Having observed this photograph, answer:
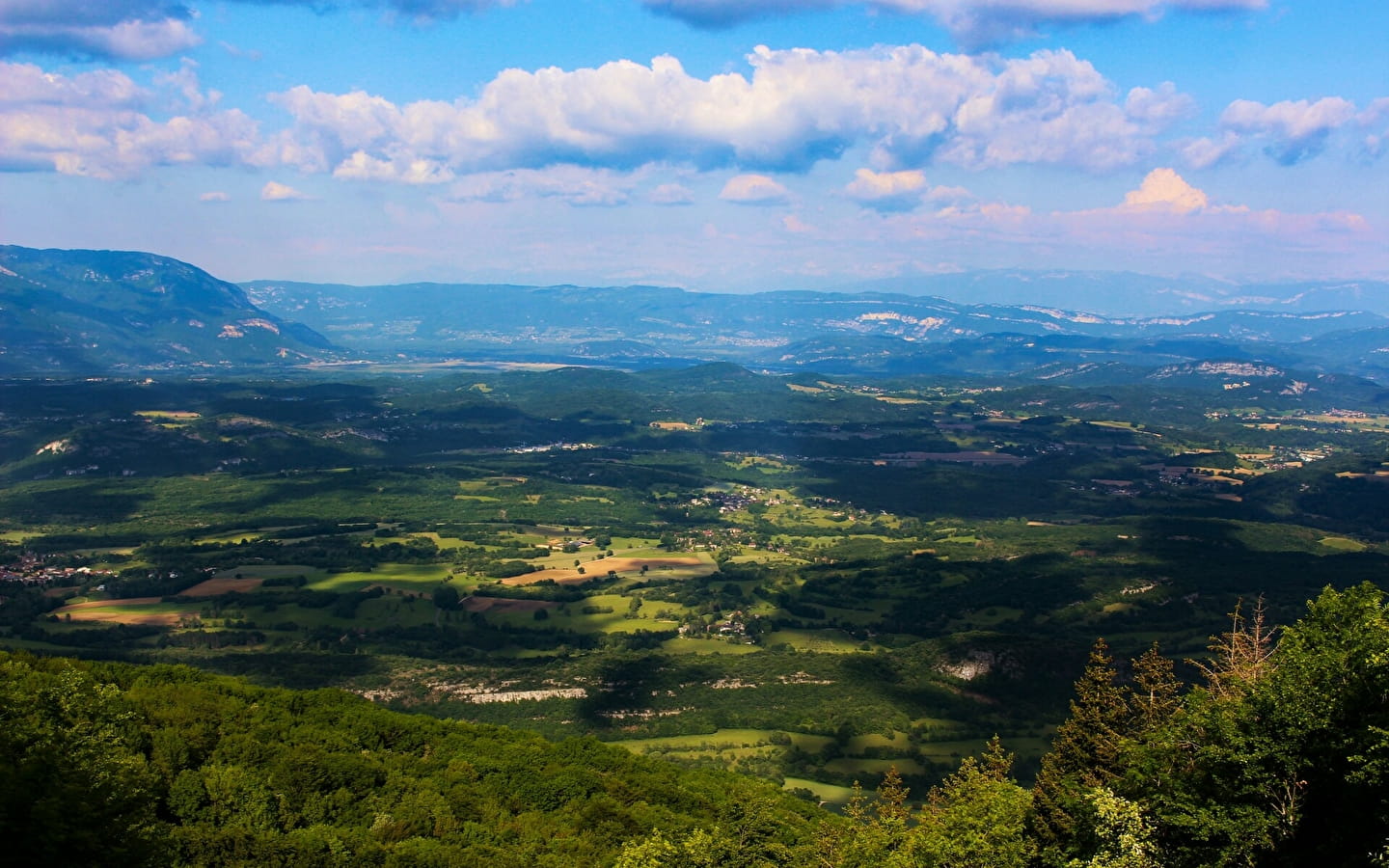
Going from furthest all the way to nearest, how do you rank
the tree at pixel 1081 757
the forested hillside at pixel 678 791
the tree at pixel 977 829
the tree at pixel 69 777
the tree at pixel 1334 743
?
the tree at pixel 1081 757, the tree at pixel 977 829, the forested hillside at pixel 678 791, the tree at pixel 69 777, the tree at pixel 1334 743

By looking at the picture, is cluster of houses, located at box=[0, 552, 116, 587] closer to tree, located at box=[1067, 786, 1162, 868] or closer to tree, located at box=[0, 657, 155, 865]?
tree, located at box=[0, 657, 155, 865]

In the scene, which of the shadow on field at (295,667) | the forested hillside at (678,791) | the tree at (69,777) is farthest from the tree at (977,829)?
the shadow on field at (295,667)

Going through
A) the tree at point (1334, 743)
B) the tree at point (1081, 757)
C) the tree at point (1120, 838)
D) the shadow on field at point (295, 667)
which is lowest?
the shadow on field at point (295, 667)

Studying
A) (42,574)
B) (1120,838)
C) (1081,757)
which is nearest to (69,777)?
(1120,838)

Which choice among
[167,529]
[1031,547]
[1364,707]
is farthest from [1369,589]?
[167,529]

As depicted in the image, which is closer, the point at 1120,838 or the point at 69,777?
the point at 1120,838

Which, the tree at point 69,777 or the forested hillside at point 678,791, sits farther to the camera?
the forested hillside at point 678,791

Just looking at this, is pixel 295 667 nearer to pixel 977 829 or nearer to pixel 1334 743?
pixel 977 829

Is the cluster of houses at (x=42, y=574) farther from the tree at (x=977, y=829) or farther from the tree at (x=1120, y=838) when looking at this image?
the tree at (x=1120, y=838)

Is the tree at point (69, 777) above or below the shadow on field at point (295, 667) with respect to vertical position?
above

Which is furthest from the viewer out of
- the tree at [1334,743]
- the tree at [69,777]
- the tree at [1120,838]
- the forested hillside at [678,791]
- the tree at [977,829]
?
the tree at [977,829]

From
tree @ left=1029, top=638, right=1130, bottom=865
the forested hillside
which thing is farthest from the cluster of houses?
tree @ left=1029, top=638, right=1130, bottom=865
